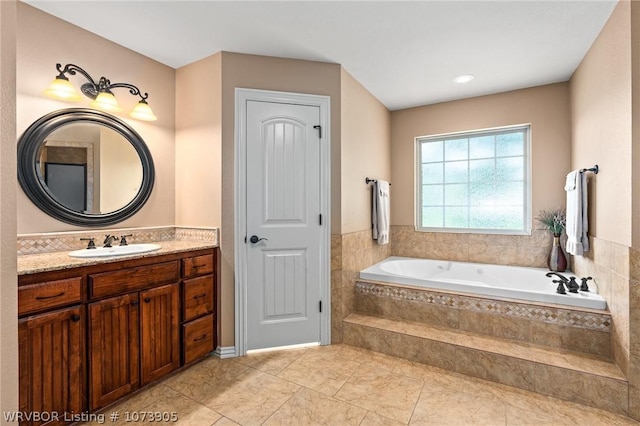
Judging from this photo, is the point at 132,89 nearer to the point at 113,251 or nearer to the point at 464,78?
the point at 113,251

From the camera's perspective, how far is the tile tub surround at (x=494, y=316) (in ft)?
6.79

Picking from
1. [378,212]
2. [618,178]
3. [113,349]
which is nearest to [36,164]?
[113,349]

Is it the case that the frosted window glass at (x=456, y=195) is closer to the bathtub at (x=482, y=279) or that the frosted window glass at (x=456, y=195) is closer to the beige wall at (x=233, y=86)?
the bathtub at (x=482, y=279)

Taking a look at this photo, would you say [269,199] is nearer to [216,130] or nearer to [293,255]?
[293,255]

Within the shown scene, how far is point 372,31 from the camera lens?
2.18m

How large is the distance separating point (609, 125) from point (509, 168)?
1358mm

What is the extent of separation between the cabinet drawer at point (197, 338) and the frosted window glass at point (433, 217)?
8.87ft

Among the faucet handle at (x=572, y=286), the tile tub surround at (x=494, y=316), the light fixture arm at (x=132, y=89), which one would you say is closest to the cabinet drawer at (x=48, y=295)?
the light fixture arm at (x=132, y=89)

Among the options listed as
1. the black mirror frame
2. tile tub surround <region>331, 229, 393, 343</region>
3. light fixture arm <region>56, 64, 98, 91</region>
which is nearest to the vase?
tile tub surround <region>331, 229, 393, 343</region>

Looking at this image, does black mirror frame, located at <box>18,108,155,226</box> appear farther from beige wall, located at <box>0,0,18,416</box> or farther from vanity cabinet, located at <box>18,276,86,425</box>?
beige wall, located at <box>0,0,18,416</box>

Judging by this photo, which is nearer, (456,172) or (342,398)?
(342,398)

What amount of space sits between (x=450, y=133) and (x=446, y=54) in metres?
1.26

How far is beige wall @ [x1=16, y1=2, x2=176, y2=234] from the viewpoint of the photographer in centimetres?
190

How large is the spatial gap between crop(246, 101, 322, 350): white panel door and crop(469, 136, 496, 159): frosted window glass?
202 cm
